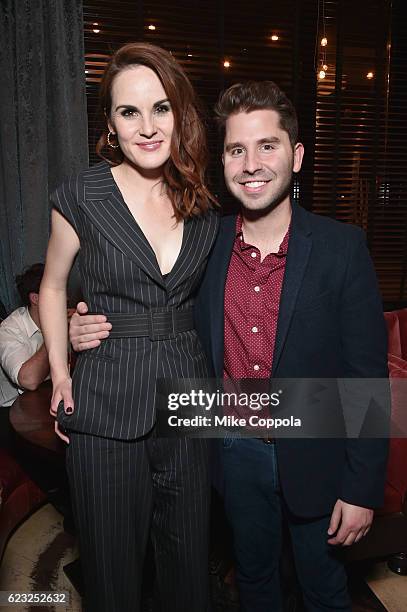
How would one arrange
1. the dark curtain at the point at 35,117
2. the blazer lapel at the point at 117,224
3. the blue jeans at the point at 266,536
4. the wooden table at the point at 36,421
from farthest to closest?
1. the dark curtain at the point at 35,117
2. the wooden table at the point at 36,421
3. the blue jeans at the point at 266,536
4. the blazer lapel at the point at 117,224

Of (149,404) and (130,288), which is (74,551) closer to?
(149,404)

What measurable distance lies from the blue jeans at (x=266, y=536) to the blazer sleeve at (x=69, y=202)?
0.79 metres

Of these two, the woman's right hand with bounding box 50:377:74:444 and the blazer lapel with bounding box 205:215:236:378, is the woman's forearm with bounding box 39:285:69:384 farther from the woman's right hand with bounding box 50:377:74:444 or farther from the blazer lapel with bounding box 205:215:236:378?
the blazer lapel with bounding box 205:215:236:378

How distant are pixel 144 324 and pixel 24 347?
65.1 inches

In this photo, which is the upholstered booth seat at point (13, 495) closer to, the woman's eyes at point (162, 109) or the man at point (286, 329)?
the man at point (286, 329)

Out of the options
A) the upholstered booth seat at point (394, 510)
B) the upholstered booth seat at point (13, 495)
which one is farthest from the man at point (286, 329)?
the upholstered booth seat at point (13, 495)

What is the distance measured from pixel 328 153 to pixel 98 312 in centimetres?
297

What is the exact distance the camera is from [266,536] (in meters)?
1.68

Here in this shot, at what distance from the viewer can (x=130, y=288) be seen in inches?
53.4

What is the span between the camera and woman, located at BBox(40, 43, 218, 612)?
134cm

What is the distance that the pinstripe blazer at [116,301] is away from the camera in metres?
1.33

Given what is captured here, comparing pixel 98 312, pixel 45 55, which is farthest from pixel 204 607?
pixel 45 55

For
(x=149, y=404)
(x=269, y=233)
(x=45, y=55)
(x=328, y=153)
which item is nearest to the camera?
(x=149, y=404)

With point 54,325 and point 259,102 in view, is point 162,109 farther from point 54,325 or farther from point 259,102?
point 54,325
